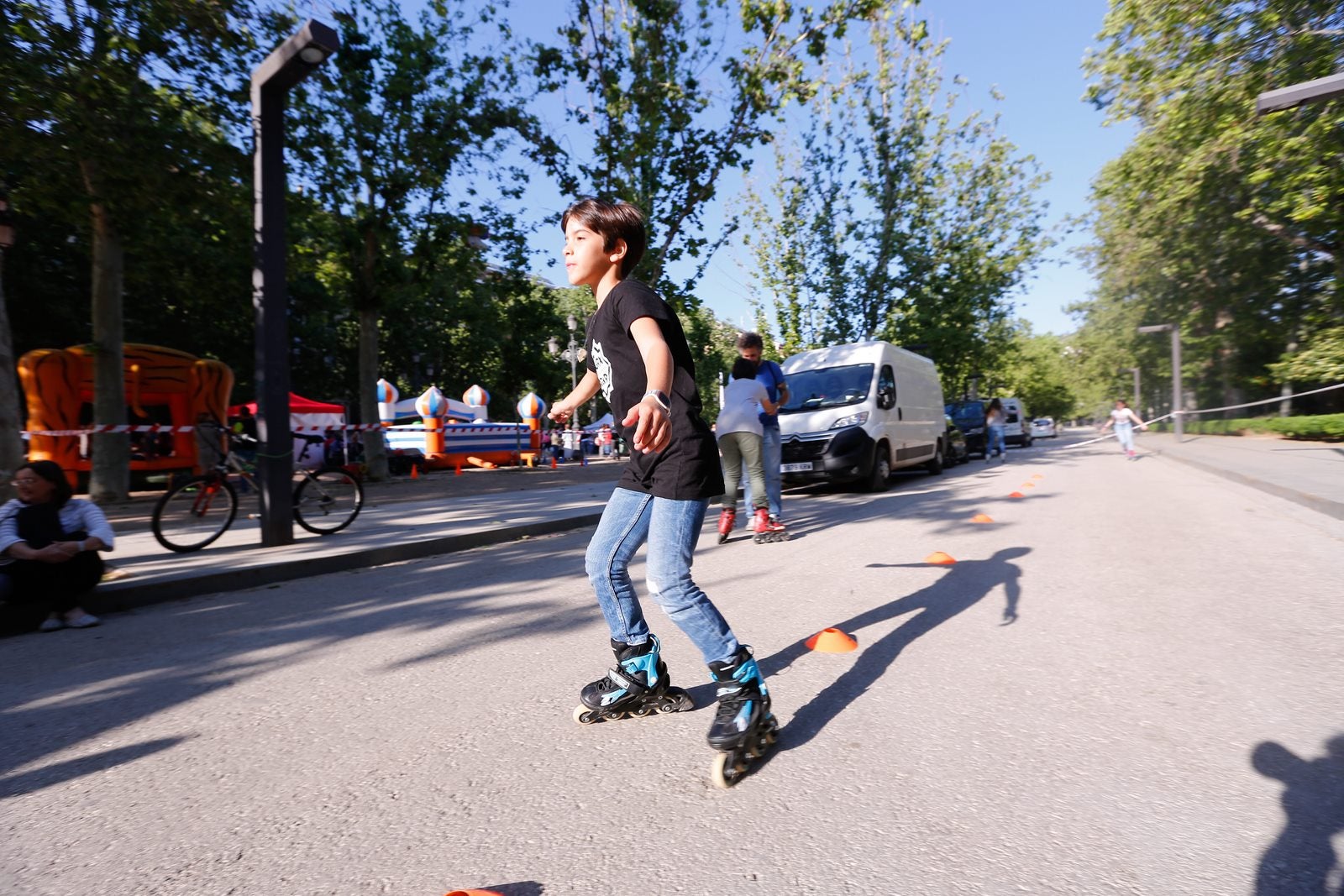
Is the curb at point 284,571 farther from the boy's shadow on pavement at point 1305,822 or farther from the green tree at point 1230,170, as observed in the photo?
the green tree at point 1230,170

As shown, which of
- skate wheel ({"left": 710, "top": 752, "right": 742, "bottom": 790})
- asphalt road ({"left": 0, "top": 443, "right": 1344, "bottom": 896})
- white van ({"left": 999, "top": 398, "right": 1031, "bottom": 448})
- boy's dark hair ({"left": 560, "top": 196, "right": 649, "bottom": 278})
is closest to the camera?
asphalt road ({"left": 0, "top": 443, "right": 1344, "bottom": 896})

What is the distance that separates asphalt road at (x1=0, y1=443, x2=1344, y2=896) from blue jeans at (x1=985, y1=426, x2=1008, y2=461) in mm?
17426

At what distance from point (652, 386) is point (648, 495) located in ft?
1.58

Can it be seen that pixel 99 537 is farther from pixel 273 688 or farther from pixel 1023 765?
pixel 1023 765

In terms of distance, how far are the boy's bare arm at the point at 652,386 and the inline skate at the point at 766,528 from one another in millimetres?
4737

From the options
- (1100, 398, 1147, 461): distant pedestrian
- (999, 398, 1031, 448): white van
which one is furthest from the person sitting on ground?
(999, 398, 1031, 448): white van

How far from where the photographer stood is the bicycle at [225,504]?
267 inches

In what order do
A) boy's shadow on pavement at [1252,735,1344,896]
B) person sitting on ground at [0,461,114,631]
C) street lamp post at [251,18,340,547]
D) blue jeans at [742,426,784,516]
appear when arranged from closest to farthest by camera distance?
boy's shadow on pavement at [1252,735,1344,896]
person sitting on ground at [0,461,114,631]
street lamp post at [251,18,340,547]
blue jeans at [742,426,784,516]

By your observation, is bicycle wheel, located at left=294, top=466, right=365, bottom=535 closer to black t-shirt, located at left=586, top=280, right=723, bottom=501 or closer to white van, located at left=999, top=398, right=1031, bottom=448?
black t-shirt, located at left=586, top=280, right=723, bottom=501

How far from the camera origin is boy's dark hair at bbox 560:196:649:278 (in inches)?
104

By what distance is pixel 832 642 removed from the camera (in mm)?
3572

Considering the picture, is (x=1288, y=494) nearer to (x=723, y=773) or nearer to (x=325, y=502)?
(x=723, y=773)

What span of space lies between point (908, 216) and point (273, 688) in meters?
A: 25.2

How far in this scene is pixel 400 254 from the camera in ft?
48.9
